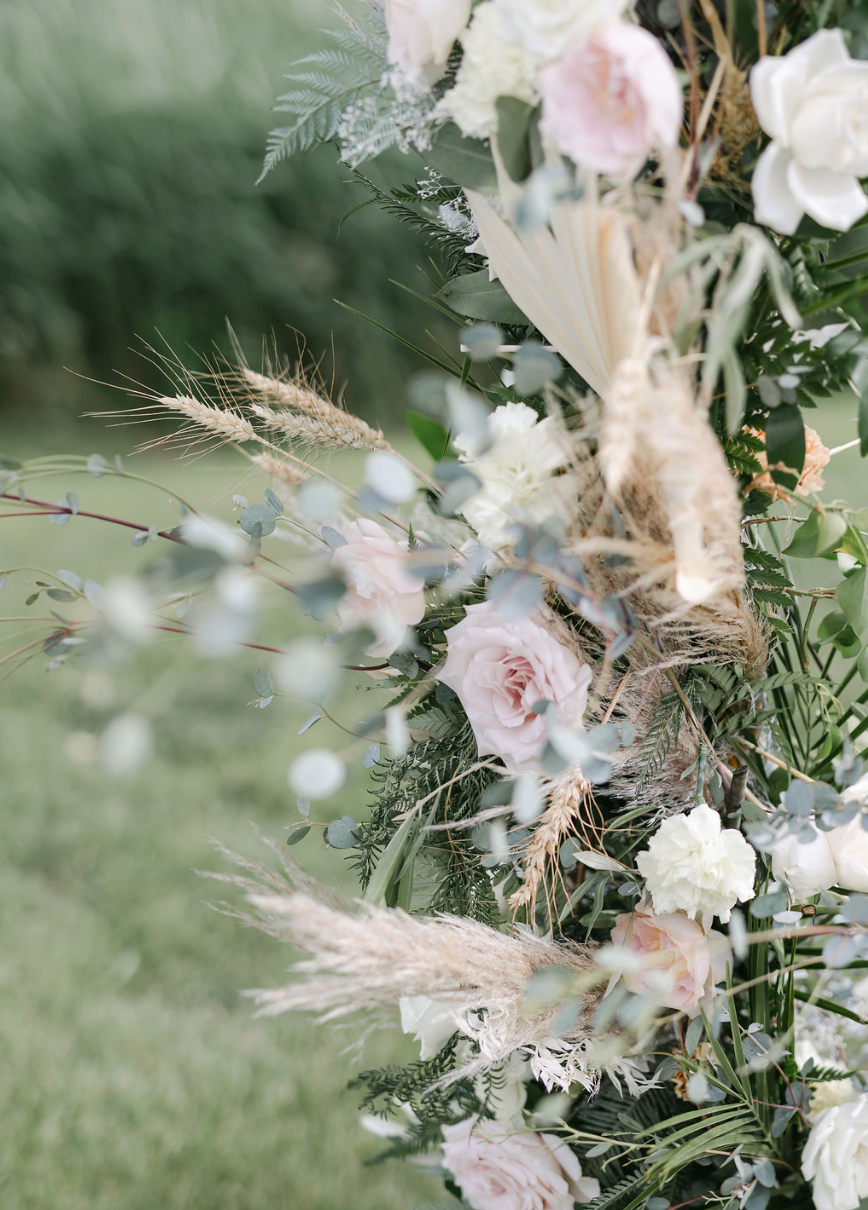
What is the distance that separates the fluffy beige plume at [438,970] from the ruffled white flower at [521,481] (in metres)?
0.18

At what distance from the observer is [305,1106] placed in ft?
3.93

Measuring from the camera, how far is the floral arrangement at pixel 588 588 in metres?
0.35

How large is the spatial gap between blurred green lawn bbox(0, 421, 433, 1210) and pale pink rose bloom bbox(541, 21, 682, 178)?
0.30m

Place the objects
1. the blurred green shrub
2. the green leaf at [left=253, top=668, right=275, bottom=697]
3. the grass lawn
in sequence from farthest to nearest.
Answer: the blurred green shrub, the grass lawn, the green leaf at [left=253, top=668, right=275, bottom=697]

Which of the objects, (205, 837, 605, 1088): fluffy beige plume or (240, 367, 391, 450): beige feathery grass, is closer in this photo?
(205, 837, 605, 1088): fluffy beige plume

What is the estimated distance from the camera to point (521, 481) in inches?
16.4

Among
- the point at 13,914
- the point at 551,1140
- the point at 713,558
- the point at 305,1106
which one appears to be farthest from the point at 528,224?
the point at 13,914

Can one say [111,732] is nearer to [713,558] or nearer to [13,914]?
[713,558]

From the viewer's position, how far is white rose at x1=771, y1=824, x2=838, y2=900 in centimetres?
54

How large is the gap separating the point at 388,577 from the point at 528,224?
20cm

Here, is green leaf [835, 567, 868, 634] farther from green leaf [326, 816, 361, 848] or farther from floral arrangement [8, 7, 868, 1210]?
green leaf [326, 816, 361, 848]

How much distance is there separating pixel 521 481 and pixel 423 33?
0.20 metres

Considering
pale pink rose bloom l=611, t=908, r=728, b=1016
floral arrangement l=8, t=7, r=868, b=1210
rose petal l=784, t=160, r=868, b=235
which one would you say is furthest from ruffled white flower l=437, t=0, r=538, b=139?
pale pink rose bloom l=611, t=908, r=728, b=1016

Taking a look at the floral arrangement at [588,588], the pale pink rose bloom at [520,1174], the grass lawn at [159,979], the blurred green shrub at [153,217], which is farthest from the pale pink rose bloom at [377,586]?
the blurred green shrub at [153,217]
